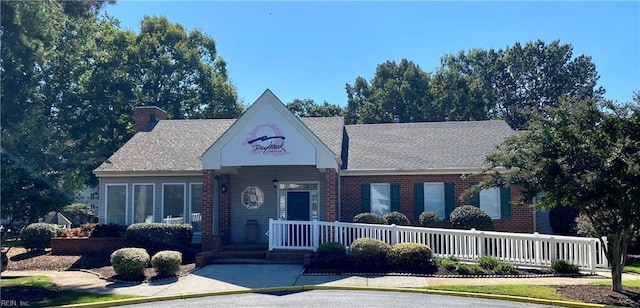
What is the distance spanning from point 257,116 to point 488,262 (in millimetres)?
8894

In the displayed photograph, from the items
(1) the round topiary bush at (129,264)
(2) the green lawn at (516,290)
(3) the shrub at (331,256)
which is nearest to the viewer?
(2) the green lawn at (516,290)

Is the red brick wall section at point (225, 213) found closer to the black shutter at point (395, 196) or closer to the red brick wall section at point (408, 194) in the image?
the red brick wall section at point (408, 194)

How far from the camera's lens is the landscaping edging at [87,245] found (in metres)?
20.1

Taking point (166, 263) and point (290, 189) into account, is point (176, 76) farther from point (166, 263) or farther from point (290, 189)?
point (166, 263)

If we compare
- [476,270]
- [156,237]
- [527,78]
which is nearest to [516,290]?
[476,270]

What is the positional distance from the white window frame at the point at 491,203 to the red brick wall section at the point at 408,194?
353mm

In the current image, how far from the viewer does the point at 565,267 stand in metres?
15.2

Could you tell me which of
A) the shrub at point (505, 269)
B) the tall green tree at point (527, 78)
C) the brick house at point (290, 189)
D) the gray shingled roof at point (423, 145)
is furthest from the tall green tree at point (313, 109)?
the shrub at point (505, 269)

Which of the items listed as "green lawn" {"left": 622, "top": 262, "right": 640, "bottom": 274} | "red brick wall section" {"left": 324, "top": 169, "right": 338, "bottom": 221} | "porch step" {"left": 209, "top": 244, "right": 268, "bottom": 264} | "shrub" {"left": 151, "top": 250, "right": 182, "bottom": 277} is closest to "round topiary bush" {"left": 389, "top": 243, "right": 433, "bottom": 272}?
"red brick wall section" {"left": 324, "top": 169, "right": 338, "bottom": 221}

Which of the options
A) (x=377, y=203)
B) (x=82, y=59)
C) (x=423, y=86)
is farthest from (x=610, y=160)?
Answer: (x=423, y=86)

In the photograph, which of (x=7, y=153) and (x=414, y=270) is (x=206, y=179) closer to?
(x=7, y=153)

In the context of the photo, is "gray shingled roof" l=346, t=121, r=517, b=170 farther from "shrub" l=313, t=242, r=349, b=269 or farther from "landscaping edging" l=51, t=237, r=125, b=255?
"landscaping edging" l=51, t=237, r=125, b=255

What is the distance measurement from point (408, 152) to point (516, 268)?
8373mm

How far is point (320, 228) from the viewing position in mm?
18172
